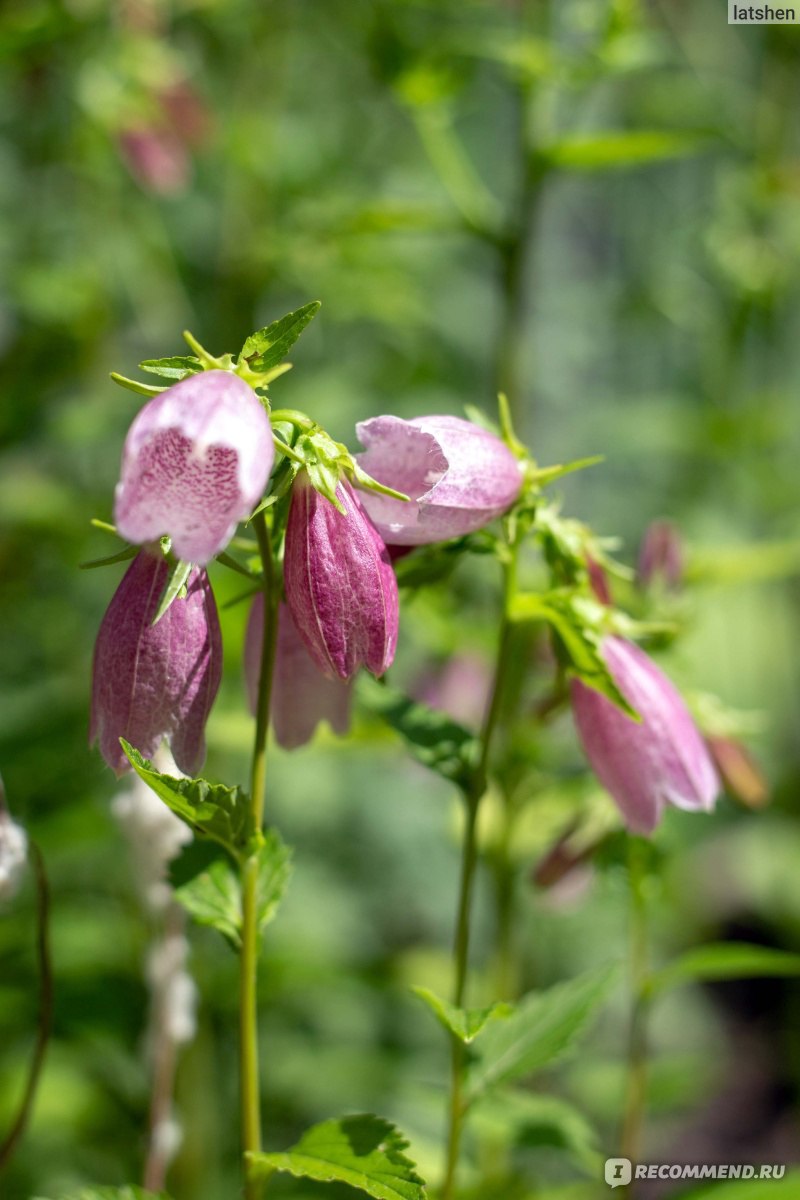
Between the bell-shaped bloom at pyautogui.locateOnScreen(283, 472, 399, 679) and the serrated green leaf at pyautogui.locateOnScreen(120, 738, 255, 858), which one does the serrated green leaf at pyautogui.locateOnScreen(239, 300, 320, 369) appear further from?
the serrated green leaf at pyautogui.locateOnScreen(120, 738, 255, 858)

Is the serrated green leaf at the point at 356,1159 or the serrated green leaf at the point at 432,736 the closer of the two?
the serrated green leaf at the point at 356,1159

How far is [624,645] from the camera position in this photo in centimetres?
75

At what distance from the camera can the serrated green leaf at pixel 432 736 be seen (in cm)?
72

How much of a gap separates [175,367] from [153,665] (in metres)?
0.14

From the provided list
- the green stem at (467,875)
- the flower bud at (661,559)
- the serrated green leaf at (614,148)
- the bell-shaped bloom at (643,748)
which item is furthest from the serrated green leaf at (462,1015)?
the serrated green leaf at (614,148)

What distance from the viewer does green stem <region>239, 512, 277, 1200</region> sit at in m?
0.61

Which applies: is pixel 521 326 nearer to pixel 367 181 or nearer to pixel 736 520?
pixel 367 181

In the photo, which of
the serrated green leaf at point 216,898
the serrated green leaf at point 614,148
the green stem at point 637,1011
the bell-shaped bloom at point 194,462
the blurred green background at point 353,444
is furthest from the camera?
the blurred green background at point 353,444

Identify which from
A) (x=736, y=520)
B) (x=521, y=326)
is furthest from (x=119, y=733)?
(x=736, y=520)

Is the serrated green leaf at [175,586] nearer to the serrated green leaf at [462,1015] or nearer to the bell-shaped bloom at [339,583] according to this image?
the bell-shaped bloom at [339,583]

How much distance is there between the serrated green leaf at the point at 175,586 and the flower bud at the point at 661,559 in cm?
48

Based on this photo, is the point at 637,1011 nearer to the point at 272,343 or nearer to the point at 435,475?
the point at 435,475

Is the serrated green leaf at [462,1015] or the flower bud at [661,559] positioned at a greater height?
the flower bud at [661,559]

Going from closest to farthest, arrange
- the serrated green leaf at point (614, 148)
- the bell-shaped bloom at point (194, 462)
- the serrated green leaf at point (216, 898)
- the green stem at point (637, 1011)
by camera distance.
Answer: the bell-shaped bloom at point (194, 462) → the serrated green leaf at point (216, 898) → the green stem at point (637, 1011) → the serrated green leaf at point (614, 148)
